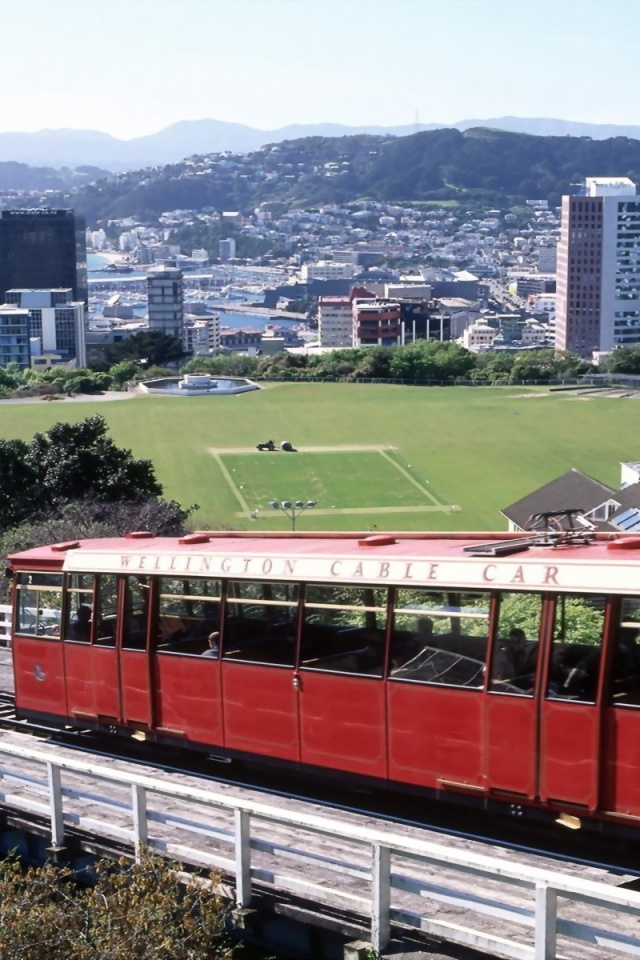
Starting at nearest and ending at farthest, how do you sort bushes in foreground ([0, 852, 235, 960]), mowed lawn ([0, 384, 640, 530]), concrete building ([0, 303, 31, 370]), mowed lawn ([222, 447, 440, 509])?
bushes in foreground ([0, 852, 235, 960]) < mowed lawn ([0, 384, 640, 530]) < mowed lawn ([222, 447, 440, 509]) < concrete building ([0, 303, 31, 370])

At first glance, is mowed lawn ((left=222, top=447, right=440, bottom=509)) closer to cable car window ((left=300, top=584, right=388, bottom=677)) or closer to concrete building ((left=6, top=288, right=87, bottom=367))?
cable car window ((left=300, top=584, right=388, bottom=677))

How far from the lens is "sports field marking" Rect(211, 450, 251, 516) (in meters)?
65.8

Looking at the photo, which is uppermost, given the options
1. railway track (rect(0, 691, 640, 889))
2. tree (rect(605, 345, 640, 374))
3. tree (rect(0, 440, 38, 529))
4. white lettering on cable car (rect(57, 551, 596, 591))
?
white lettering on cable car (rect(57, 551, 596, 591))

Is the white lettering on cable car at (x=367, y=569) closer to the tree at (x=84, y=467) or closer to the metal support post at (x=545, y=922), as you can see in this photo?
the metal support post at (x=545, y=922)

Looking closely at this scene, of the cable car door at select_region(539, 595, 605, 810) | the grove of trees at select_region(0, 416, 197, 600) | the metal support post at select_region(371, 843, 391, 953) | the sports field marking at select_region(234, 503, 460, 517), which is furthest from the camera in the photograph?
the sports field marking at select_region(234, 503, 460, 517)

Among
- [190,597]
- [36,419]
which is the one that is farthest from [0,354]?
[190,597]

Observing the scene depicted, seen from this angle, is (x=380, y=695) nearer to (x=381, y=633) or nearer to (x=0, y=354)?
(x=381, y=633)

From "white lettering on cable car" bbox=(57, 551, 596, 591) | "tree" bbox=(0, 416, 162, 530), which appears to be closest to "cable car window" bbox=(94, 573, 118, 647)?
"white lettering on cable car" bbox=(57, 551, 596, 591)

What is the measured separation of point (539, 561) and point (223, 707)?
3602 mm

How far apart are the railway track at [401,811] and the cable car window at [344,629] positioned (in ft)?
3.48

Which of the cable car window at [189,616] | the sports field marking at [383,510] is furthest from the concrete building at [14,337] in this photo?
the cable car window at [189,616]

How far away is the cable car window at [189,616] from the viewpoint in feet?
40.8

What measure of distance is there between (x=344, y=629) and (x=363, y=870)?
2.81 meters

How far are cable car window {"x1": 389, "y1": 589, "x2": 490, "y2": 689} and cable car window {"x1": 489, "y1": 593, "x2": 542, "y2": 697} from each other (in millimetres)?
121
